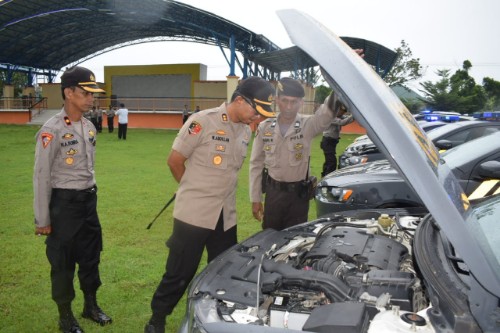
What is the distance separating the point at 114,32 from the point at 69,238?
112ft

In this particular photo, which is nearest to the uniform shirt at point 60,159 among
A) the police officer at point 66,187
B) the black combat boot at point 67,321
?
the police officer at point 66,187

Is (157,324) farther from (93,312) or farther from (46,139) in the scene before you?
(46,139)

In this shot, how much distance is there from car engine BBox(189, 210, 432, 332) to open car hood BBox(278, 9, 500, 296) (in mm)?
325

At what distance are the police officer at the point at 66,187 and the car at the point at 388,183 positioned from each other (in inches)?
97.2

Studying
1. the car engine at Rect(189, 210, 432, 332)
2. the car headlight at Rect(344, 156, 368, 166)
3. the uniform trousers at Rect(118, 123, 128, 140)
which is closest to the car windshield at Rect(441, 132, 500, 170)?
the car engine at Rect(189, 210, 432, 332)

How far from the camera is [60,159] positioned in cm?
285

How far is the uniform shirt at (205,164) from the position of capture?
274 centimetres

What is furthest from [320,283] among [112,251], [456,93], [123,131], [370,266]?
[456,93]

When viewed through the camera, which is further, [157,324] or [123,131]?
[123,131]

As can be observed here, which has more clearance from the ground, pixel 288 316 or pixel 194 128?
pixel 194 128

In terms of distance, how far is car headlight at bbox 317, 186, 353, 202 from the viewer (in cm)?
438

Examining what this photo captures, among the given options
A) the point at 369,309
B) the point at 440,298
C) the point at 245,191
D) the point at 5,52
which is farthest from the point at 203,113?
the point at 5,52

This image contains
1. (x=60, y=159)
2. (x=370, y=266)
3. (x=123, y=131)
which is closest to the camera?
(x=370, y=266)

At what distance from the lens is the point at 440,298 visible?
1.46m
